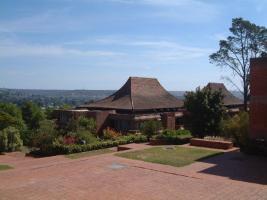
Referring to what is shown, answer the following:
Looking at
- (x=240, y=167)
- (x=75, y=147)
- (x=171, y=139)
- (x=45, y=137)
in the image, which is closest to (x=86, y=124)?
(x=45, y=137)

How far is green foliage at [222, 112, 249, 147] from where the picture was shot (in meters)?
18.9

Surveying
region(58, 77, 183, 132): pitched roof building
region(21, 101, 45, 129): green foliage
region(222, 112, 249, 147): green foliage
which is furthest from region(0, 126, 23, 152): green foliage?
region(21, 101, 45, 129): green foliage

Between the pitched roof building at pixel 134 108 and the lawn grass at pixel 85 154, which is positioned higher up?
the pitched roof building at pixel 134 108

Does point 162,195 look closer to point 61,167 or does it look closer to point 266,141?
point 61,167

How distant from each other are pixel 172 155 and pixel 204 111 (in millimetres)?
8625

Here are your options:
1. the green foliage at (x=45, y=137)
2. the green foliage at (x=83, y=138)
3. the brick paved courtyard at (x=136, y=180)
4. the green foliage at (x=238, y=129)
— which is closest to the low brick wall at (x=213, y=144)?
the green foliage at (x=238, y=129)

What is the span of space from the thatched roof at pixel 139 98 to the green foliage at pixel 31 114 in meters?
8.07

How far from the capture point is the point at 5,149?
81.9 feet

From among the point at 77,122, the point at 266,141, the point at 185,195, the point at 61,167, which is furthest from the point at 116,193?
the point at 77,122

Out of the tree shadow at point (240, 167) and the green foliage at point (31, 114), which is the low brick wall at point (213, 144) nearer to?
the tree shadow at point (240, 167)

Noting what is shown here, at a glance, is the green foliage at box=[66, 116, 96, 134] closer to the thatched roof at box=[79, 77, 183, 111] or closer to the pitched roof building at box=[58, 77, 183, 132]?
the pitched roof building at box=[58, 77, 183, 132]

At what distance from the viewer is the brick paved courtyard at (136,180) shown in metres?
11.4

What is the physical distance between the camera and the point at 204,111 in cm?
2578

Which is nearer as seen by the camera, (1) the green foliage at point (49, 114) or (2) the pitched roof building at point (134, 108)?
(2) the pitched roof building at point (134, 108)
